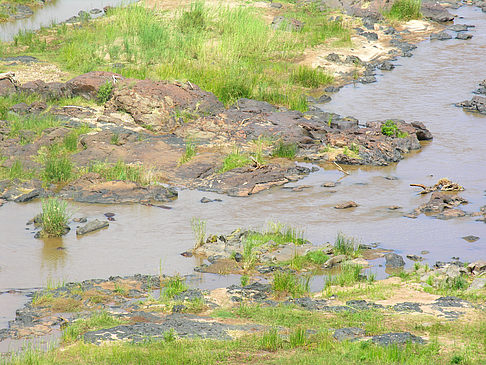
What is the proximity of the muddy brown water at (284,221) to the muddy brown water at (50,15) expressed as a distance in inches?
479

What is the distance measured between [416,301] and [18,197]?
7033mm

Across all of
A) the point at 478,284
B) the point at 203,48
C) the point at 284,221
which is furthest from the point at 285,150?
the point at 478,284

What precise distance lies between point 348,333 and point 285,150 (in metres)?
7.65

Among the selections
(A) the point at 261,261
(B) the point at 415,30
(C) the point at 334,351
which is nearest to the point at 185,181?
(A) the point at 261,261

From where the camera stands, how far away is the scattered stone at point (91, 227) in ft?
36.2

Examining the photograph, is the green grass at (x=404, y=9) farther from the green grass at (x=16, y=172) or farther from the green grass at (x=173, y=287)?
the green grass at (x=173, y=287)

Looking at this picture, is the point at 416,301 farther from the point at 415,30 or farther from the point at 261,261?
the point at 415,30

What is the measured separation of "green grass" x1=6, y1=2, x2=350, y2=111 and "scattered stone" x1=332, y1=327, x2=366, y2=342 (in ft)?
33.5

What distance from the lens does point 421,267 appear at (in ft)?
31.4

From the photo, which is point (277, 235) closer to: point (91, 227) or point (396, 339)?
point (91, 227)

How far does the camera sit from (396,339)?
695 cm

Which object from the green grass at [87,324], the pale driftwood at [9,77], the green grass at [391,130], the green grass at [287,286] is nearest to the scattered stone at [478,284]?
the green grass at [287,286]

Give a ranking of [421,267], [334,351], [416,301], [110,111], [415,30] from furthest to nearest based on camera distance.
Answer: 1. [415,30]
2. [110,111]
3. [421,267]
4. [416,301]
5. [334,351]

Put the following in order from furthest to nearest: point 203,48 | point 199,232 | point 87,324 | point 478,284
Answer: point 203,48 < point 199,232 < point 478,284 < point 87,324
